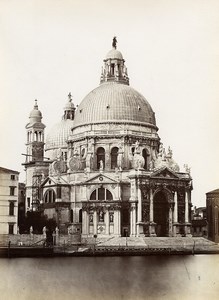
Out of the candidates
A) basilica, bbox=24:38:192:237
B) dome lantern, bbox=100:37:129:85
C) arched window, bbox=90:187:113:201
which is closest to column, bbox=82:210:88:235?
basilica, bbox=24:38:192:237

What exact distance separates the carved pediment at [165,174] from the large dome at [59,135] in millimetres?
9383

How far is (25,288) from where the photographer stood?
563 inches

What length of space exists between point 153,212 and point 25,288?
19.1 meters

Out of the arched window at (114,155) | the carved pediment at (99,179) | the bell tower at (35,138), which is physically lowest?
the carved pediment at (99,179)

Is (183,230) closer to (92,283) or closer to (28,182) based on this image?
(28,182)

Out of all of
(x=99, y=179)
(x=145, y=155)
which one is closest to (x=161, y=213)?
(x=99, y=179)

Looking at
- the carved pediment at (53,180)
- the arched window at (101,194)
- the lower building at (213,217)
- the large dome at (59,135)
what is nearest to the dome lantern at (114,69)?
the large dome at (59,135)

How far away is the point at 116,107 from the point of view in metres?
35.6

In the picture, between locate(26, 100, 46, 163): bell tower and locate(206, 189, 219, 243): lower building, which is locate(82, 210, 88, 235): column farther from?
locate(26, 100, 46, 163): bell tower

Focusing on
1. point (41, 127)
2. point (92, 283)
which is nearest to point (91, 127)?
point (41, 127)

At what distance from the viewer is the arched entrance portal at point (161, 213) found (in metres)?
33.0

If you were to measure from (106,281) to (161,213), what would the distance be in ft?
56.2

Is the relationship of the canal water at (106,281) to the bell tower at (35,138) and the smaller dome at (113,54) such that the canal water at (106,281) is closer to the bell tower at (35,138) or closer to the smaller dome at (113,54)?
the smaller dome at (113,54)

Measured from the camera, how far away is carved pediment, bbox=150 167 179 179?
32.9 m
